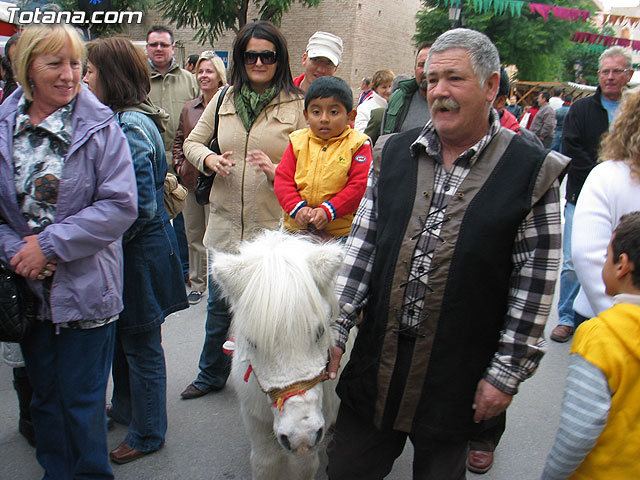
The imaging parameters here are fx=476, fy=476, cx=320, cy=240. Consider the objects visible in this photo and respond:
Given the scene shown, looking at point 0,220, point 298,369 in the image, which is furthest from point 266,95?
point 298,369

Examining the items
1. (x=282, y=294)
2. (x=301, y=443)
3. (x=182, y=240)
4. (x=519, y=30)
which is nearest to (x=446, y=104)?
(x=282, y=294)

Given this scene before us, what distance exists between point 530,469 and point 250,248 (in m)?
2.37

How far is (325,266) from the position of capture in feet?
6.44

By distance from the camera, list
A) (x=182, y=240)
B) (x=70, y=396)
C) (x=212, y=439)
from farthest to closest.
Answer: (x=182, y=240)
(x=212, y=439)
(x=70, y=396)

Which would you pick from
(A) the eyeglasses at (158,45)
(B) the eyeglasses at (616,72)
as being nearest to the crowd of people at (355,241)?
(A) the eyeglasses at (158,45)

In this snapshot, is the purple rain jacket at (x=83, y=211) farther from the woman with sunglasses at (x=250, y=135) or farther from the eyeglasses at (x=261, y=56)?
the eyeglasses at (x=261, y=56)

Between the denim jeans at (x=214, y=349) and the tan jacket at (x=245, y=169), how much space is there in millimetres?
460

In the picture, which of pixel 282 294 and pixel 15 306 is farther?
pixel 15 306

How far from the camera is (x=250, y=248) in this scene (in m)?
2.13

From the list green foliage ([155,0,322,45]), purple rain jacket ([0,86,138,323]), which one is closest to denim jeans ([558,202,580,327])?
purple rain jacket ([0,86,138,323])

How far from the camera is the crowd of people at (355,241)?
1672 mm

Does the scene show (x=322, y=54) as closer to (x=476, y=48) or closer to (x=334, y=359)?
(x=476, y=48)

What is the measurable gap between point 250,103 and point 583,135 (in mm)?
3667

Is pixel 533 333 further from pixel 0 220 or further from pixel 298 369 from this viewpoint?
pixel 0 220
